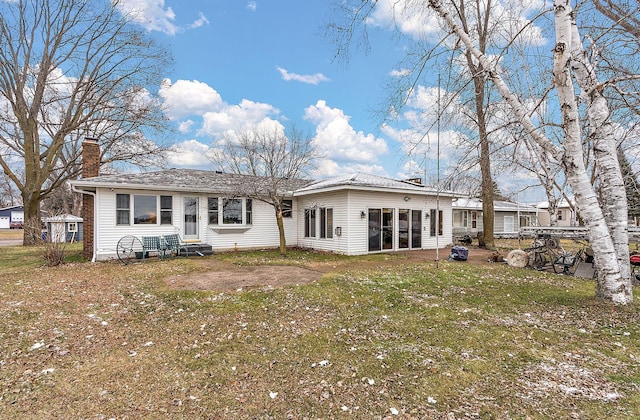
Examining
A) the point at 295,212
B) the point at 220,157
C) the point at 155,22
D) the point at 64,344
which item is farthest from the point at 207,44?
the point at 64,344

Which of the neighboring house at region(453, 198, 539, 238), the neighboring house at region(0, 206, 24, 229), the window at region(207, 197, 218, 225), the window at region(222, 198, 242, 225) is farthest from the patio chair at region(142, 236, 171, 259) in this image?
the neighboring house at region(0, 206, 24, 229)

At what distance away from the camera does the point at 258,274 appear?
8.44 m

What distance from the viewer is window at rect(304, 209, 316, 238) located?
1430 centimetres

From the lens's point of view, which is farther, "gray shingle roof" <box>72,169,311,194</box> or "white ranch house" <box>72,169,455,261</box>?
"white ranch house" <box>72,169,455,261</box>

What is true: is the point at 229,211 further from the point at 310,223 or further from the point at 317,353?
the point at 317,353

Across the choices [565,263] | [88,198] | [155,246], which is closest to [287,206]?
[155,246]

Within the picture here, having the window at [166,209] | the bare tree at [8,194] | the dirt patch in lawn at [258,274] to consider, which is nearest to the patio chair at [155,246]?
the window at [166,209]

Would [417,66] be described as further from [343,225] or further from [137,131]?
[137,131]

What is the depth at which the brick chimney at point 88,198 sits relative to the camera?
12.0 metres

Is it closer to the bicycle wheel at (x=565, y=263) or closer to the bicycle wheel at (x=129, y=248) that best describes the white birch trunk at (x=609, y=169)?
the bicycle wheel at (x=565, y=263)

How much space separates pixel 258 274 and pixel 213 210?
5.88m

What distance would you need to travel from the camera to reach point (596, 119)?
5.50 meters

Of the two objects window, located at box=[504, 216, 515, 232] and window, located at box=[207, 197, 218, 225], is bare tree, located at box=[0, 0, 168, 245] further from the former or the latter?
window, located at box=[504, 216, 515, 232]

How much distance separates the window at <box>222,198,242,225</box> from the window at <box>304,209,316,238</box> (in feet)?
9.86
